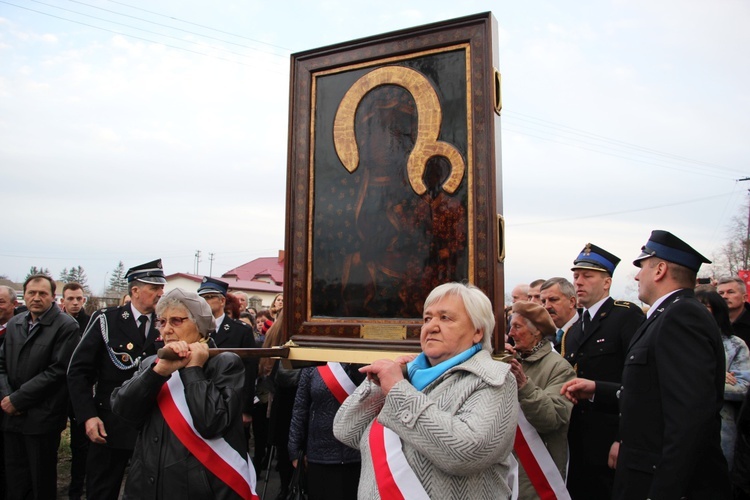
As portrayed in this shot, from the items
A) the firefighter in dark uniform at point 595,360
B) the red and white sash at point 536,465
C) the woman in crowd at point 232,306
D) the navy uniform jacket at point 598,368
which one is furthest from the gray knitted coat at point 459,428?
the woman in crowd at point 232,306

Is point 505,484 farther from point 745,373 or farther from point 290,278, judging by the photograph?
point 745,373

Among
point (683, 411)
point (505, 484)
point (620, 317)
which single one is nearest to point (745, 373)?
point (620, 317)

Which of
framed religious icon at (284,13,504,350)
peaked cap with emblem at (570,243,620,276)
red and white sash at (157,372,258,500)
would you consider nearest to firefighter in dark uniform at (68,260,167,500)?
red and white sash at (157,372,258,500)

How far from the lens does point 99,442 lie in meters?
4.60

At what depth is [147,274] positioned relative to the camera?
203 inches

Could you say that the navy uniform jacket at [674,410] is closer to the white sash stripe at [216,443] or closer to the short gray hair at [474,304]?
the short gray hair at [474,304]

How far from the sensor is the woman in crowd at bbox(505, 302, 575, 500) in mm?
3494

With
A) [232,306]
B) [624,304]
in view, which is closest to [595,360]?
[624,304]

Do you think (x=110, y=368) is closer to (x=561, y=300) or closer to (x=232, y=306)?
(x=232, y=306)

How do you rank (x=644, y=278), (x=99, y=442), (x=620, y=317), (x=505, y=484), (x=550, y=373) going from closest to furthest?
(x=505, y=484)
(x=644, y=278)
(x=550, y=373)
(x=620, y=317)
(x=99, y=442)

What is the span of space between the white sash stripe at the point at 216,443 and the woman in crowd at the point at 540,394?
1.59m

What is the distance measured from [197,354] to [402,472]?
140 cm

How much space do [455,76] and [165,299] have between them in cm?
206

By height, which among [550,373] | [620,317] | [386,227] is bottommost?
[550,373]
